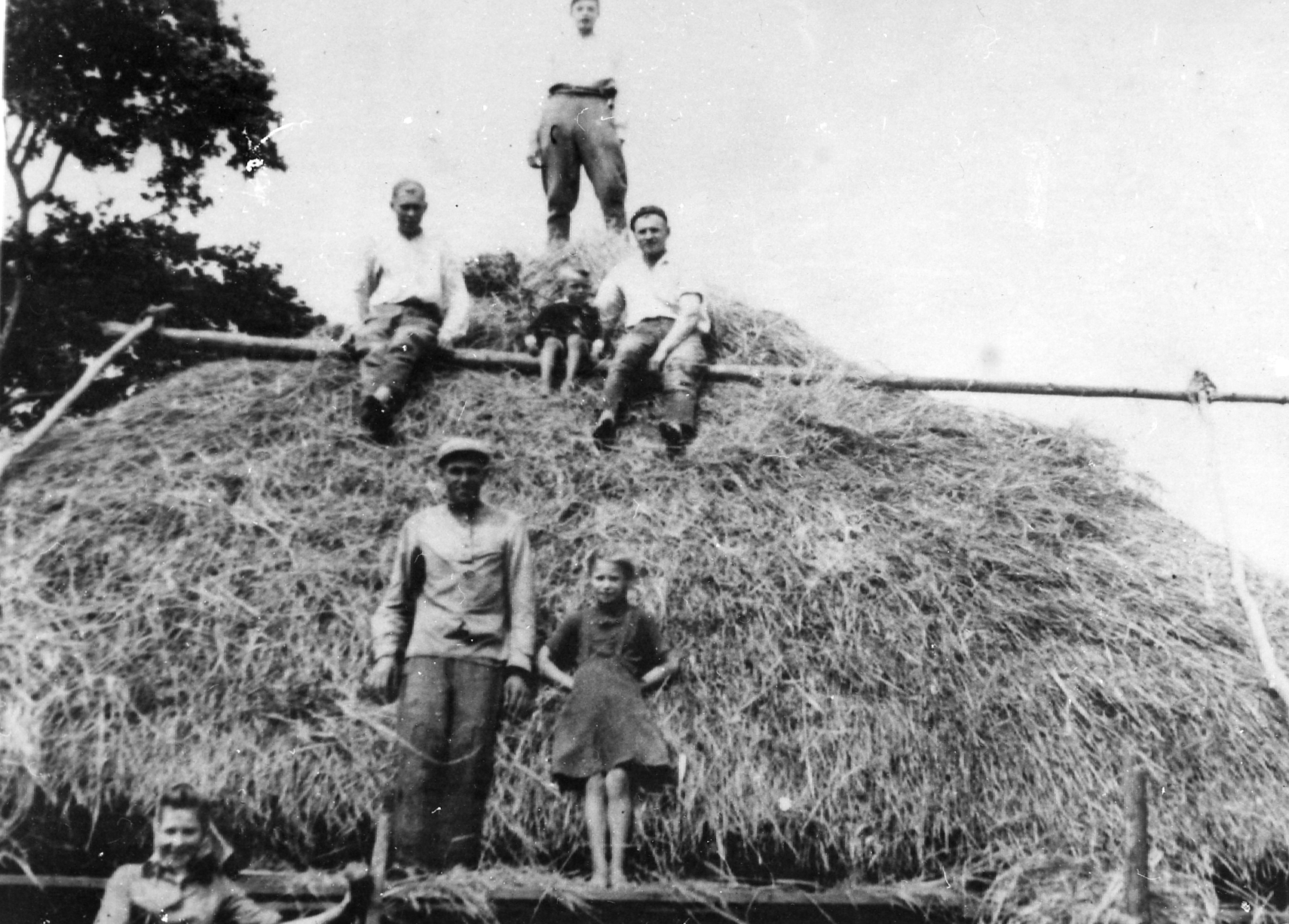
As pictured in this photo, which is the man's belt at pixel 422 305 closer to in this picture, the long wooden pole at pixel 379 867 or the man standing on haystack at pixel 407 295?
the man standing on haystack at pixel 407 295

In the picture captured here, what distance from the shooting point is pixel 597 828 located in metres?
4.16

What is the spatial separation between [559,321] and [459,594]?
92.4 inches

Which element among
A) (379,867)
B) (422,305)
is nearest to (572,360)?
(422,305)

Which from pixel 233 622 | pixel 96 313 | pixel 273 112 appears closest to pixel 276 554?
pixel 233 622

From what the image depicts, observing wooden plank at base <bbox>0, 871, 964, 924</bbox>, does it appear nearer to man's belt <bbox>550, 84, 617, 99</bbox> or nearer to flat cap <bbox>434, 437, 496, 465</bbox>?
flat cap <bbox>434, 437, 496, 465</bbox>

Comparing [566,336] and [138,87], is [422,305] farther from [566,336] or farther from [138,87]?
[138,87]

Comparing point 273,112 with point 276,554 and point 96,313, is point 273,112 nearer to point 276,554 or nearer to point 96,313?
point 96,313

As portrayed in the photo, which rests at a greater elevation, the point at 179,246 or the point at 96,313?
the point at 179,246

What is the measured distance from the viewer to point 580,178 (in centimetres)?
875

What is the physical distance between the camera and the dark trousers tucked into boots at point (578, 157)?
8.44 m

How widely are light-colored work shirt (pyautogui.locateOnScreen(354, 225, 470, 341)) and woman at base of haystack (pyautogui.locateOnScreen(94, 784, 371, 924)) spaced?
3.27m

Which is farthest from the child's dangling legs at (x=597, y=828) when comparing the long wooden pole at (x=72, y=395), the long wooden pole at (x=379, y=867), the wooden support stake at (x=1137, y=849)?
the long wooden pole at (x=72, y=395)

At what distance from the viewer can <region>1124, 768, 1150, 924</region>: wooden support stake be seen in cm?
396

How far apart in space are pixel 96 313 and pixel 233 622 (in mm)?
8078
